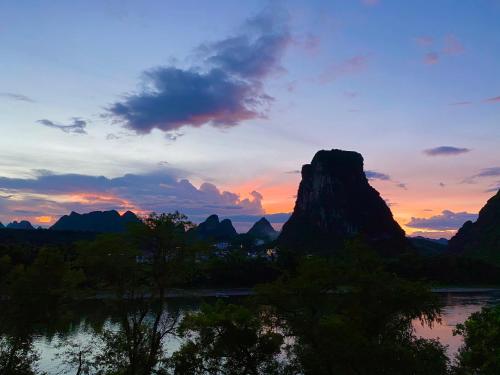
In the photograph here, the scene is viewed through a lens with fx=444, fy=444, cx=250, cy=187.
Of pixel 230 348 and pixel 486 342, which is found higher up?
pixel 486 342

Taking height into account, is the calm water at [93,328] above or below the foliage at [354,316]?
below

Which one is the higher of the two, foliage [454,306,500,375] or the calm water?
foliage [454,306,500,375]

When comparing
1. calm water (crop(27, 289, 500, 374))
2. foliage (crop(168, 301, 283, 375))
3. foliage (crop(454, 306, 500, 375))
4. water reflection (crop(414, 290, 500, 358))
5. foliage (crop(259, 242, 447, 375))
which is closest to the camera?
foliage (crop(454, 306, 500, 375))

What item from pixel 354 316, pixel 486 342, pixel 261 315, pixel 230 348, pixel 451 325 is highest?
pixel 486 342

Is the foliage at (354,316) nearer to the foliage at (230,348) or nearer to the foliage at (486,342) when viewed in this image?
the foliage at (230,348)

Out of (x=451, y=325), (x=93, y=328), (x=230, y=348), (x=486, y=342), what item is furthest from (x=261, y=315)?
(x=451, y=325)

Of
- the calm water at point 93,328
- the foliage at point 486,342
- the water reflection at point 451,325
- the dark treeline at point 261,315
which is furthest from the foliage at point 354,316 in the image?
the water reflection at point 451,325

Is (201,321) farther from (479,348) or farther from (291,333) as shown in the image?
(479,348)

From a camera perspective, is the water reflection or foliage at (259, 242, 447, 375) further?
the water reflection

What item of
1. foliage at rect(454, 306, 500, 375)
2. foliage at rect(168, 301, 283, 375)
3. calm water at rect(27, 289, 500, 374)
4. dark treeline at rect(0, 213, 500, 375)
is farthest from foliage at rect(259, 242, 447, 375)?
foliage at rect(454, 306, 500, 375)

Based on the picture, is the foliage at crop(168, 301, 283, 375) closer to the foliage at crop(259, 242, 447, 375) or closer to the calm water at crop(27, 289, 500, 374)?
the foliage at crop(259, 242, 447, 375)

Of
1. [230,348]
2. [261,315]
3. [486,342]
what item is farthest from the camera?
[261,315]

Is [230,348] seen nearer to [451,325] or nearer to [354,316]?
[354,316]

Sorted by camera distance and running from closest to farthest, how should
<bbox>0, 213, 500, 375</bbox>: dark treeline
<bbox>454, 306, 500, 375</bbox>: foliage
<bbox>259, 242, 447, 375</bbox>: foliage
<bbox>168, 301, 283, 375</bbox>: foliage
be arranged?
<bbox>454, 306, 500, 375</bbox>: foliage → <bbox>259, 242, 447, 375</bbox>: foliage → <bbox>0, 213, 500, 375</bbox>: dark treeline → <bbox>168, 301, 283, 375</bbox>: foliage
